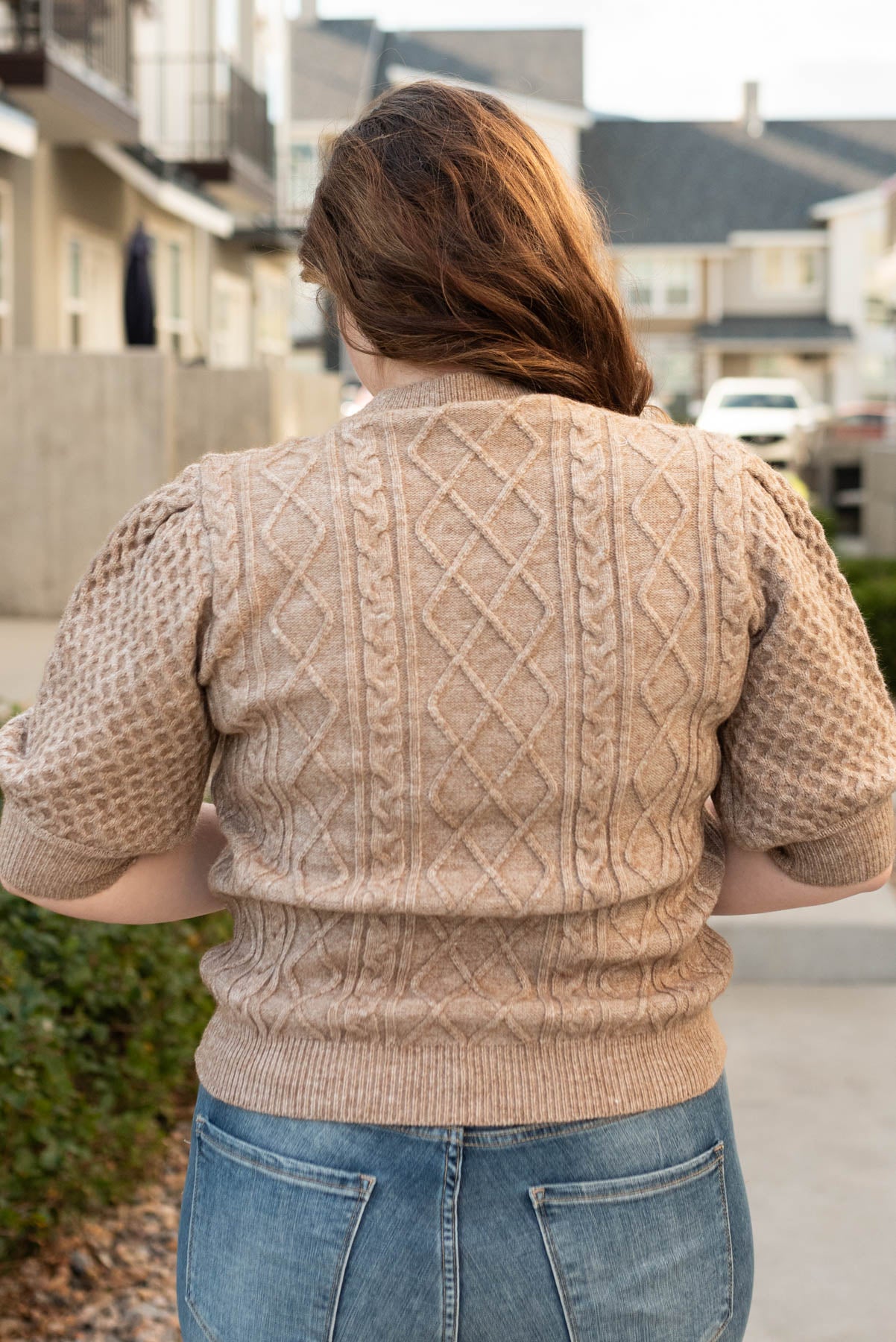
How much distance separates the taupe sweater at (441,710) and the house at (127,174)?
10.3 m

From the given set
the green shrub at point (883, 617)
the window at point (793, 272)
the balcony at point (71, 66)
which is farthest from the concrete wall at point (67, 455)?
the window at point (793, 272)

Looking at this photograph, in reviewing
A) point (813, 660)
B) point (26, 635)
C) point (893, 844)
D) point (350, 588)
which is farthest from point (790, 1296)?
point (26, 635)

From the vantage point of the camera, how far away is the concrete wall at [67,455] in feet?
31.8

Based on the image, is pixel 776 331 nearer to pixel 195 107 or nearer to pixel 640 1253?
pixel 195 107

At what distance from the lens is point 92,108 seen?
12.0 metres

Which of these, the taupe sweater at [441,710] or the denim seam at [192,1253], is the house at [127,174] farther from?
the denim seam at [192,1253]

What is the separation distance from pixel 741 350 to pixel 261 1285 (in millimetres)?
39862

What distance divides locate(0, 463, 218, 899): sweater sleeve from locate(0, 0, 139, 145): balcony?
36.4 ft

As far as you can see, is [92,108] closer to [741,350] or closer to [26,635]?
[26,635]

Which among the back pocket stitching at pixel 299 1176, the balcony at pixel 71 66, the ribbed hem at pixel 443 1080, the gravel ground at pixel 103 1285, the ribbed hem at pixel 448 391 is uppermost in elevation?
the balcony at pixel 71 66

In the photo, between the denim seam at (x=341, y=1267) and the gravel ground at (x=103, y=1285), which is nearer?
the denim seam at (x=341, y=1267)

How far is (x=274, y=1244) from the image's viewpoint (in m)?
1.23

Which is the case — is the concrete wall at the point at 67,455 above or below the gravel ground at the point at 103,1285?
above

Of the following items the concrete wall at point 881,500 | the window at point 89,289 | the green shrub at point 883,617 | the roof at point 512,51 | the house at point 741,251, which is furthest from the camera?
the house at point 741,251
